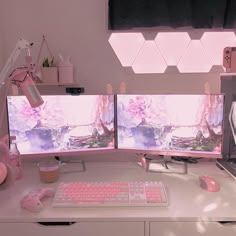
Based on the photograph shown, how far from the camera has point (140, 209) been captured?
1.05 metres

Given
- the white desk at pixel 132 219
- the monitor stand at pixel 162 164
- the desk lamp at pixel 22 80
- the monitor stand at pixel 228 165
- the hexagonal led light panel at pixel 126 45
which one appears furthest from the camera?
the hexagonal led light panel at pixel 126 45

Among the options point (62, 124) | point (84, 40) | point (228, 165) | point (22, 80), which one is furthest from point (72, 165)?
point (228, 165)

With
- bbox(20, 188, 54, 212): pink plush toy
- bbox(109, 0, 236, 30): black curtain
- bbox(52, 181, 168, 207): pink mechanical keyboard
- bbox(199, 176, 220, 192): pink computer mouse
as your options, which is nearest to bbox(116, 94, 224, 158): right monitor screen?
bbox(199, 176, 220, 192): pink computer mouse

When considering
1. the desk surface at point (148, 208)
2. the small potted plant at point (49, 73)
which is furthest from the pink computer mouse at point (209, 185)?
the small potted plant at point (49, 73)

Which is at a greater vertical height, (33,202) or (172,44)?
(172,44)

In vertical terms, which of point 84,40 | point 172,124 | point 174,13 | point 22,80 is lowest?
point 172,124

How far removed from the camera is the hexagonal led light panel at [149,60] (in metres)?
1.59

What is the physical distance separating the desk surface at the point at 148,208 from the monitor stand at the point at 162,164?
1.6 inches

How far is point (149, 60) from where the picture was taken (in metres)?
1.60

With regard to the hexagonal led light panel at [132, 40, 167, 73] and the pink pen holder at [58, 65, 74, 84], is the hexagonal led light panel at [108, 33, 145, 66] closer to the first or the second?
the hexagonal led light panel at [132, 40, 167, 73]

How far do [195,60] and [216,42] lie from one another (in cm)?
15

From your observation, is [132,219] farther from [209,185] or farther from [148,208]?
[209,185]

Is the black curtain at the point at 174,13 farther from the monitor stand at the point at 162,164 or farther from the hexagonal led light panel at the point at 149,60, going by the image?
the monitor stand at the point at 162,164

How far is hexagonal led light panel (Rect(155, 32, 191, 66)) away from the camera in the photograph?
1.57m
